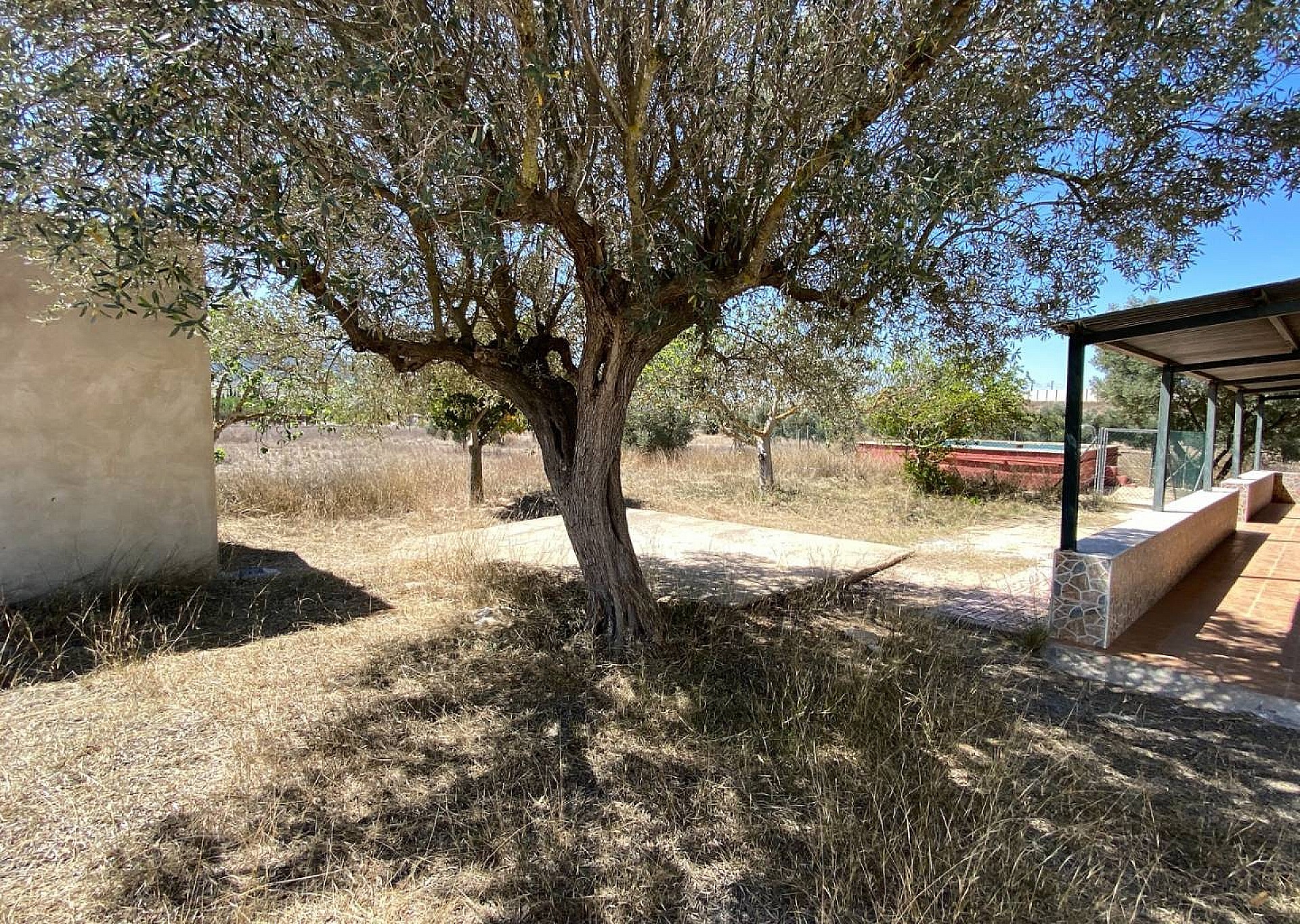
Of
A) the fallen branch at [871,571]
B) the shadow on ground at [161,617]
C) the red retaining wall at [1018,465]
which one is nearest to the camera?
the shadow on ground at [161,617]

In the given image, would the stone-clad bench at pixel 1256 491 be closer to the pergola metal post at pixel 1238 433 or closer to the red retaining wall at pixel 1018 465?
the pergola metal post at pixel 1238 433

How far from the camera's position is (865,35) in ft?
9.86

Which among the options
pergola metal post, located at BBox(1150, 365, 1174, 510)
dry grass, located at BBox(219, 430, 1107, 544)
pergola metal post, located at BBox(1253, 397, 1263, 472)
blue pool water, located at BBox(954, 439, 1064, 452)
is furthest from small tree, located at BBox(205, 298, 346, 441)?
pergola metal post, located at BBox(1253, 397, 1263, 472)

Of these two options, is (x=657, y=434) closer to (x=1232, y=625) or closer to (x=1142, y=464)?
(x=1142, y=464)

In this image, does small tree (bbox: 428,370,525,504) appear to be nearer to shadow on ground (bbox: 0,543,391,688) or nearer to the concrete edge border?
shadow on ground (bbox: 0,543,391,688)

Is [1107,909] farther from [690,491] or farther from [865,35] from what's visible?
[690,491]

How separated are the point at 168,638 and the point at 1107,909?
17.6 ft

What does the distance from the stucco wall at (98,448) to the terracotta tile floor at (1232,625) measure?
7.49 meters

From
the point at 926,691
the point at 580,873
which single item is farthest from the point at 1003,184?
the point at 580,873

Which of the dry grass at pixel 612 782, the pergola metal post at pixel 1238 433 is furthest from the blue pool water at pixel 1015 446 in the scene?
the dry grass at pixel 612 782

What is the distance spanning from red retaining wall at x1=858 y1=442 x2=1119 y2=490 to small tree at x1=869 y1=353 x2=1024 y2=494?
0.45 metres

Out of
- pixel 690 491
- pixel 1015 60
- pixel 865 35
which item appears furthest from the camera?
pixel 690 491

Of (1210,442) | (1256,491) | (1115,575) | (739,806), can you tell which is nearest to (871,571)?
(1115,575)

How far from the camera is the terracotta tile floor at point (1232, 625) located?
420 centimetres
